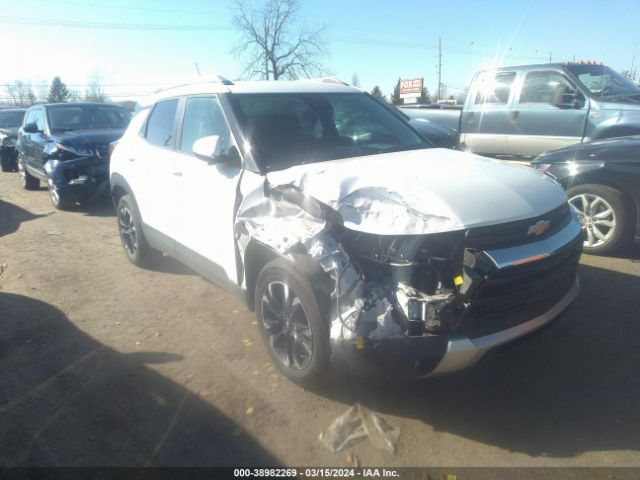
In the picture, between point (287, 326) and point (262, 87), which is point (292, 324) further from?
point (262, 87)

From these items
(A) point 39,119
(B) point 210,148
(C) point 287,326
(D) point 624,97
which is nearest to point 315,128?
(B) point 210,148

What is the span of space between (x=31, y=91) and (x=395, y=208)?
86186 mm

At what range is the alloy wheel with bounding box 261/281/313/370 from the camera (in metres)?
2.88

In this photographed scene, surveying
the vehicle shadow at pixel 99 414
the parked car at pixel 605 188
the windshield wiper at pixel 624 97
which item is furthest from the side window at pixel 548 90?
the vehicle shadow at pixel 99 414

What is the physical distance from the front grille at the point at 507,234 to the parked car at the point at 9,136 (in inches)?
592

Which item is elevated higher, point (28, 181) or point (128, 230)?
point (128, 230)

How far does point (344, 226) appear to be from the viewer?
2.57 meters

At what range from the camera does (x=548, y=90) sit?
824 centimetres

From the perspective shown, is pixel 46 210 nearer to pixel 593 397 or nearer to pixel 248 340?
pixel 248 340

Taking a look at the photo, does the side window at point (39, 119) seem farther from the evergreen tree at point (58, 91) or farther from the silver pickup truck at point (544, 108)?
the evergreen tree at point (58, 91)

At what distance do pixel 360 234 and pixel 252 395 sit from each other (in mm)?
1357

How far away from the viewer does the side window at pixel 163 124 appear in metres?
4.42

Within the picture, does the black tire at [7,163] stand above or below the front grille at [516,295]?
below

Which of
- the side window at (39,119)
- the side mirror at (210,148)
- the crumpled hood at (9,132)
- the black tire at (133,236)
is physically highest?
the side mirror at (210,148)
